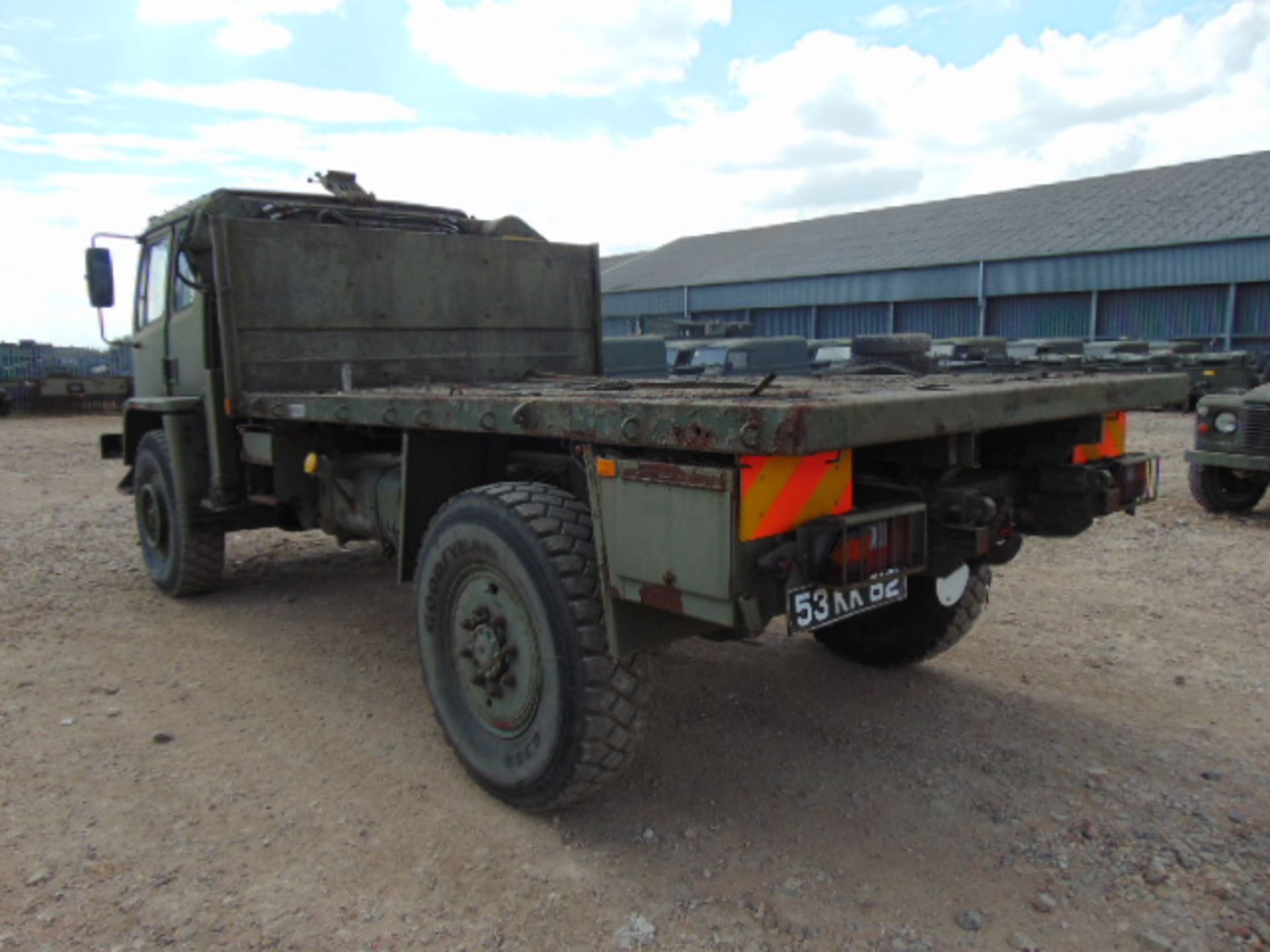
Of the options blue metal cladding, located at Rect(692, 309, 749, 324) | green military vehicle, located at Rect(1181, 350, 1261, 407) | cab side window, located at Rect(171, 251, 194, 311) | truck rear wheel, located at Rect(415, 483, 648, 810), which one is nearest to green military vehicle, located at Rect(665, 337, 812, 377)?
green military vehicle, located at Rect(1181, 350, 1261, 407)

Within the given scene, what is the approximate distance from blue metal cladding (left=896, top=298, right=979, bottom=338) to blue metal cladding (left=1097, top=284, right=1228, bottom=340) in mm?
3553

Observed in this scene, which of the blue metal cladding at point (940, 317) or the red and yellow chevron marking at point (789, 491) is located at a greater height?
the blue metal cladding at point (940, 317)

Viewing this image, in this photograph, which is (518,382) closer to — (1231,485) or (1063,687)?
(1063,687)

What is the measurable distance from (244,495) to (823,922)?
417cm

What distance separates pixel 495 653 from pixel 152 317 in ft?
14.0

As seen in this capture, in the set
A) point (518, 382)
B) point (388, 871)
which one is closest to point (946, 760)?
point (388, 871)

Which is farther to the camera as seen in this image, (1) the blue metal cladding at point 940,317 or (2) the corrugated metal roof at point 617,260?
(2) the corrugated metal roof at point 617,260

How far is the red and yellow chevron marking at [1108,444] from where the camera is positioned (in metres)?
3.63

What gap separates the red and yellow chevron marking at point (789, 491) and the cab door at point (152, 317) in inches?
183

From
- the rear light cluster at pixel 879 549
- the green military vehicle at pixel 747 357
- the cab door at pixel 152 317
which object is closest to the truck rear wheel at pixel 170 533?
the cab door at pixel 152 317

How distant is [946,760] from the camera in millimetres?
3727

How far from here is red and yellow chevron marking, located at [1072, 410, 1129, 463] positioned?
3.63m

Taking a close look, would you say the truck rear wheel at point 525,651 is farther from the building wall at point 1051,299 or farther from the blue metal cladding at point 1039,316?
the blue metal cladding at point 1039,316

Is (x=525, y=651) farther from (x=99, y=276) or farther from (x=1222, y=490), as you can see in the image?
(x=1222, y=490)
